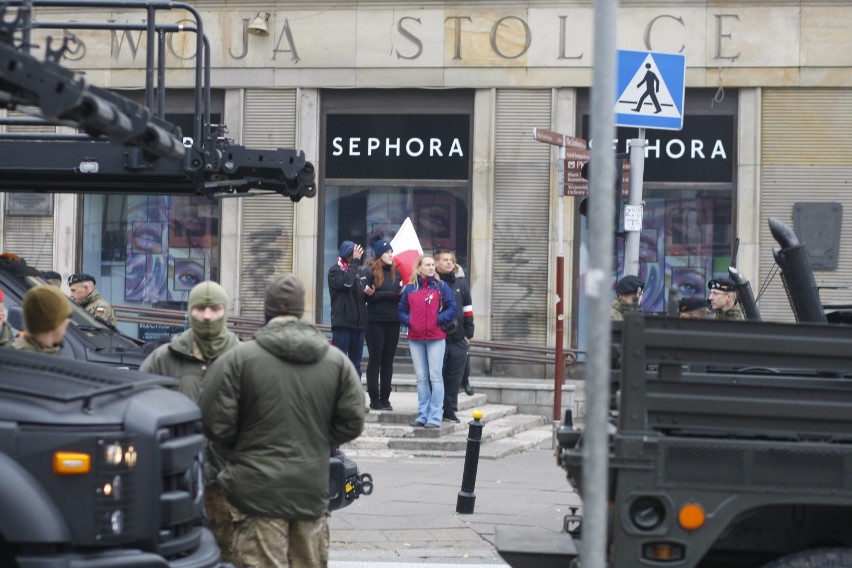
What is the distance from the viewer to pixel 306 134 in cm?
1958

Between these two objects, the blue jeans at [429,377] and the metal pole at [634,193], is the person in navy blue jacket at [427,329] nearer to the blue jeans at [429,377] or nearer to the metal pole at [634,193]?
the blue jeans at [429,377]

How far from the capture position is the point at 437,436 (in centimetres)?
1425

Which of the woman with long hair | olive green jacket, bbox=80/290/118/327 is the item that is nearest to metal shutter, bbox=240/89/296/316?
the woman with long hair

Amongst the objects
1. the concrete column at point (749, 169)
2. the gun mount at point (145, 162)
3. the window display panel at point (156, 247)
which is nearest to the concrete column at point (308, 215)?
the window display panel at point (156, 247)

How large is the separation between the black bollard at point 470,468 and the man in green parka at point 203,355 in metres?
3.65

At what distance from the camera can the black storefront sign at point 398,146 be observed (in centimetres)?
1942

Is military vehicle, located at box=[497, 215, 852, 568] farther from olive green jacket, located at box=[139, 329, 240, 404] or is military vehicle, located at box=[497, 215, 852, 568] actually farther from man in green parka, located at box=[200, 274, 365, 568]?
olive green jacket, located at box=[139, 329, 240, 404]

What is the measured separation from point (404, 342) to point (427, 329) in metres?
5.01

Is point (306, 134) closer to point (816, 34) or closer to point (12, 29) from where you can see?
point (816, 34)

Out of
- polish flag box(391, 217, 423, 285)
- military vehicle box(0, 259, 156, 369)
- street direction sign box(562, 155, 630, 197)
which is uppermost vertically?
street direction sign box(562, 155, 630, 197)

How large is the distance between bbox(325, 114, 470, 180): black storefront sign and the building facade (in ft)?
0.09

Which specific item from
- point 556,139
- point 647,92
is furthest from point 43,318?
point 556,139

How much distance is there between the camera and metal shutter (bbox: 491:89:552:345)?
752 inches

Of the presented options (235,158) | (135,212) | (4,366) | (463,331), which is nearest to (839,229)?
(463,331)
